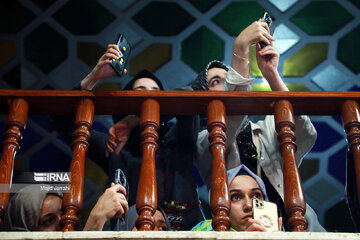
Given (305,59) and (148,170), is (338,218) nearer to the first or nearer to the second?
(305,59)

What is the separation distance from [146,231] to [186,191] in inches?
37.5

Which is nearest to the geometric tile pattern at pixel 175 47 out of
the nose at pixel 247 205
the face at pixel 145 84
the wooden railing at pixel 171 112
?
the face at pixel 145 84

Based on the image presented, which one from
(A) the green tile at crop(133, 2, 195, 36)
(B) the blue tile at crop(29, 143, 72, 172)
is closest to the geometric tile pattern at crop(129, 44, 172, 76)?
(A) the green tile at crop(133, 2, 195, 36)

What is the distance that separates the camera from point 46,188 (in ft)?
9.20

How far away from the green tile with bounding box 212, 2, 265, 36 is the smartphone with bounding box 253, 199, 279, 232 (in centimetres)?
270

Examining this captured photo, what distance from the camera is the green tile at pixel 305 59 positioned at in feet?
16.0

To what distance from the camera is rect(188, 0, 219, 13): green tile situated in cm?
477

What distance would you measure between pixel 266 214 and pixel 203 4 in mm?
2787

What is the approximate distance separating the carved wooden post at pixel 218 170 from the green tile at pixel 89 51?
2445 millimetres

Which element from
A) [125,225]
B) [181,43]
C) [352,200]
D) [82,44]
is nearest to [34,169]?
[82,44]

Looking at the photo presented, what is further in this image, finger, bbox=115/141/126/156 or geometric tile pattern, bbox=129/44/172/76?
geometric tile pattern, bbox=129/44/172/76

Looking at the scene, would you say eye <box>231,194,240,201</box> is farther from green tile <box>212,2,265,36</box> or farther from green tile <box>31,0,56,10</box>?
green tile <box>31,0,56,10</box>

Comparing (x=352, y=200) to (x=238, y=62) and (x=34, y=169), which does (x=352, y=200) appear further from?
(x=34, y=169)

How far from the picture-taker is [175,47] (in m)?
4.85
